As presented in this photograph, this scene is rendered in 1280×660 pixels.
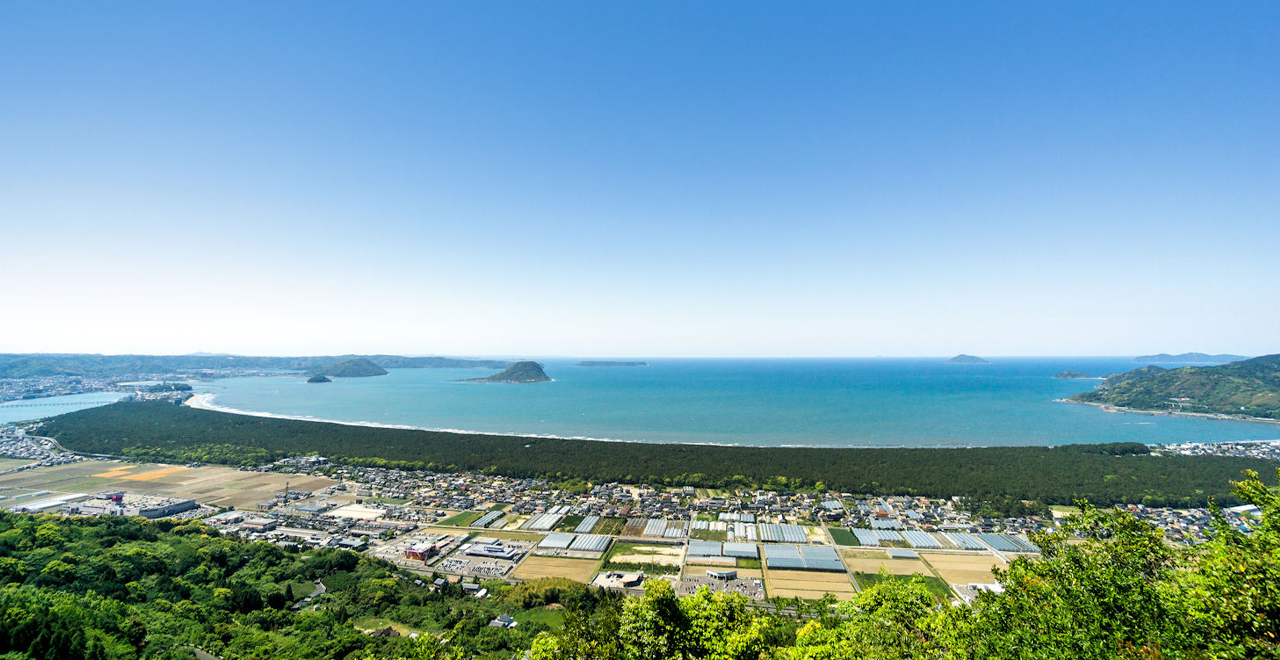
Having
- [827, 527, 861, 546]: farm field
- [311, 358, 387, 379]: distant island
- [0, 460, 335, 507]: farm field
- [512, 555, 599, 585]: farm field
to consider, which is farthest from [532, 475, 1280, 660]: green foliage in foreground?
[311, 358, 387, 379]: distant island

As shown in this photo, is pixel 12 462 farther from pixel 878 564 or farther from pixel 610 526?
pixel 878 564

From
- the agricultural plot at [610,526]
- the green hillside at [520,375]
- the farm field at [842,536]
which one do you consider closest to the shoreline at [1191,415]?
the farm field at [842,536]

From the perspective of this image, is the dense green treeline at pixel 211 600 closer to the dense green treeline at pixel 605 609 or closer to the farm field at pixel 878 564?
the dense green treeline at pixel 605 609

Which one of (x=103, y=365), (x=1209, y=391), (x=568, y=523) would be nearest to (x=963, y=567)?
(x=568, y=523)

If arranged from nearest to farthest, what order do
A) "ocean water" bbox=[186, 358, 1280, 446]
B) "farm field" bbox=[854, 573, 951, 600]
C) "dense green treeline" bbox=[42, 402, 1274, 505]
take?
1. "farm field" bbox=[854, 573, 951, 600]
2. "dense green treeline" bbox=[42, 402, 1274, 505]
3. "ocean water" bbox=[186, 358, 1280, 446]

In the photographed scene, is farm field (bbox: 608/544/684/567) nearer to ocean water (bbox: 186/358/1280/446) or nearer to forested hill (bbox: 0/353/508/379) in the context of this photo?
ocean water (bbox: 186/358/1280/446)

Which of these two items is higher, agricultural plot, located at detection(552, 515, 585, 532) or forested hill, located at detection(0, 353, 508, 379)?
forested hill, located at detection(0, 353, 508, 379)
